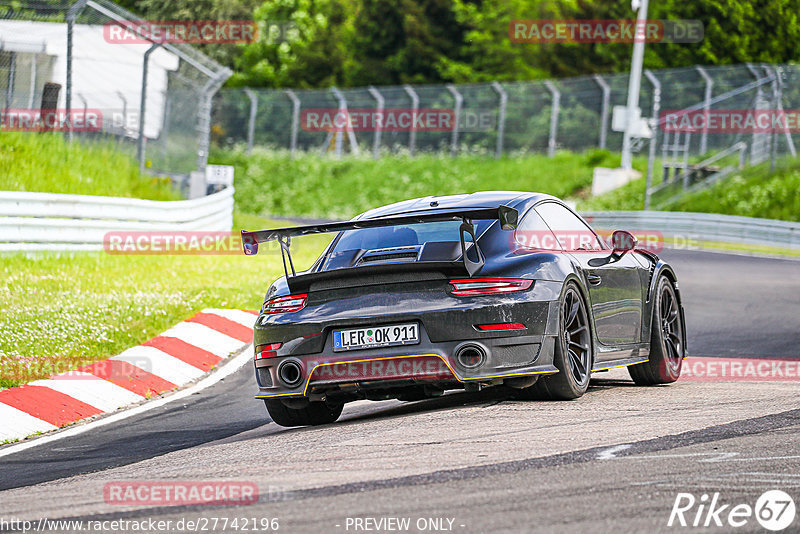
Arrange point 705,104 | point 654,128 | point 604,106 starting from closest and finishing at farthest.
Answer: point 654,128 → point 705,104 → point 604,106

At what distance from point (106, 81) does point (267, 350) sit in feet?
48.9

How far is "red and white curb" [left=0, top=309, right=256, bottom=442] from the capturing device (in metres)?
8.15

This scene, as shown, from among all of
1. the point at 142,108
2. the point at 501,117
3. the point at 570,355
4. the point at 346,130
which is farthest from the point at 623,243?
the point at 346,130

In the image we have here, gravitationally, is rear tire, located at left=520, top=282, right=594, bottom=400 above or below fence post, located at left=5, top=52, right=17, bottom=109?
below

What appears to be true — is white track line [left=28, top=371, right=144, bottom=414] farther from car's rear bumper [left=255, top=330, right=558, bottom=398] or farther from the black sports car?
car's rear bumper [left=255, top=330, right=558, bottom=398]

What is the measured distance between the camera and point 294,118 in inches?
1797

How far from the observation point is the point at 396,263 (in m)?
6.79

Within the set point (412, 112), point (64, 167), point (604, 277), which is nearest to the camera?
point (604, 277)

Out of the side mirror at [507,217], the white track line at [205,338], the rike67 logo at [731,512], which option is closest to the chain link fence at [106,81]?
the white track line at [205,338]

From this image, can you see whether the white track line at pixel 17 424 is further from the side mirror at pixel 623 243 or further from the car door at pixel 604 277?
the side mirror at pixel 623 243

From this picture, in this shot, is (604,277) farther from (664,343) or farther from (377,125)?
(377,125)

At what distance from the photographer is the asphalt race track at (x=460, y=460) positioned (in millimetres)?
4570

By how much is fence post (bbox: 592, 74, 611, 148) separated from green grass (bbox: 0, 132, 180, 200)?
67.7 ft

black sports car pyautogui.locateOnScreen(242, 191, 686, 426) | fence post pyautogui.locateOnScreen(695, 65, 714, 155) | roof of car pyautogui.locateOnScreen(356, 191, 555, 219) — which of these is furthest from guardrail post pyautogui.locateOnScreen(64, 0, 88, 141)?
fence post pyautogui.locateOnScreen(695, 65, 714, 155)
